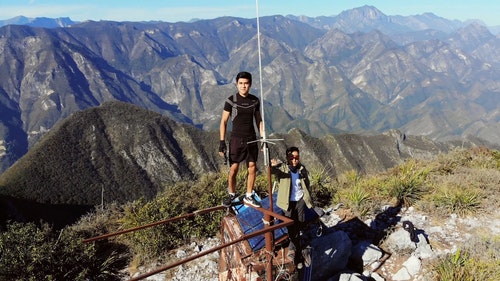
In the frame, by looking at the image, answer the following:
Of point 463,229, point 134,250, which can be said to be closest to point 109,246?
point 134,250

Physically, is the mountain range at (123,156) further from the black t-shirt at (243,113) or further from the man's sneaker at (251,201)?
the black t-shirt at (243,113)

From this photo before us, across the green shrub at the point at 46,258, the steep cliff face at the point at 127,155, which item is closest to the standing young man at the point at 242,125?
the green shrub at the point at 46,258

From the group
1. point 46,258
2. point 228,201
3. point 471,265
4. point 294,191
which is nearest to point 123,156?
point 46,258

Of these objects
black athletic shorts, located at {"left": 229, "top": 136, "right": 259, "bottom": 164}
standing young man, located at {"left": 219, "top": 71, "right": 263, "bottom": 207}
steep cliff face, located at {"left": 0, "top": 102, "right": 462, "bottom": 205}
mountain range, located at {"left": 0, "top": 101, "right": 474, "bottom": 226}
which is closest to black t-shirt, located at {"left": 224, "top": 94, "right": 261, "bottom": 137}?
standing young man, located at {"left": 219, "top": 71, "right": 263, "bottom": 207}

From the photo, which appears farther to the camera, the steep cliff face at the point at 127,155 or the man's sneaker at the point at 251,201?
the steep cliff face at the point at 127,155

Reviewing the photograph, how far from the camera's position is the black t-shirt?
692cm

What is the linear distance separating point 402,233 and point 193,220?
5.74m

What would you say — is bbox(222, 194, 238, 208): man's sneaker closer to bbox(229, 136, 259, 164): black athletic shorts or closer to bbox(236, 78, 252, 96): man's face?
bbox(229, 136, 259, 164): black athletic shorts

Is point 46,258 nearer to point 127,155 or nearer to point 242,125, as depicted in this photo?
point 242,125

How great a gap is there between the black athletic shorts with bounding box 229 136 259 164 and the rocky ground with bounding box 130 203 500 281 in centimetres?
275

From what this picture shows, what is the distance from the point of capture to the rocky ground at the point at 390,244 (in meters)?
7.89

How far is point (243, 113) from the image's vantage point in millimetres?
6949

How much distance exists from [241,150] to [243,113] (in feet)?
2.41

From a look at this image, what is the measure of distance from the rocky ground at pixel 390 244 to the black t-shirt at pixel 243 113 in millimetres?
3241
